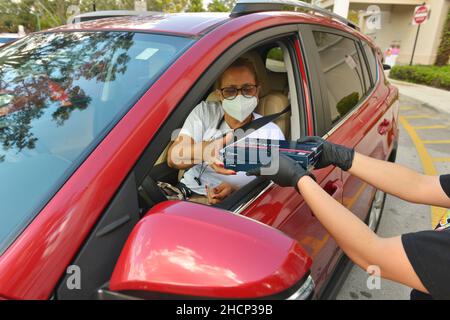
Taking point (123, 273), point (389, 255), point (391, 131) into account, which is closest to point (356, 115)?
point (391, 131)

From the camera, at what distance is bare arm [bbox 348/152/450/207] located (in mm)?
1510

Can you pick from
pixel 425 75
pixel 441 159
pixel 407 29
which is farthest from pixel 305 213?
pixel 407 29

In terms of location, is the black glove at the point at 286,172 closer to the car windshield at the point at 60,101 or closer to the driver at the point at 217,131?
the driver at the point at 217,131

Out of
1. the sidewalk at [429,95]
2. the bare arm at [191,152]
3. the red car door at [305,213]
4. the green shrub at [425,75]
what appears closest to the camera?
the red car door at [305,213]

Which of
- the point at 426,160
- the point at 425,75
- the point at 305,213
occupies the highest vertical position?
the point at 305,213

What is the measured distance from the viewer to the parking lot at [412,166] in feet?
8.25

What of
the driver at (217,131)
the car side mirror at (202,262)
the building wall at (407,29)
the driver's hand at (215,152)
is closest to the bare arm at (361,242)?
the car side mirror at (202,262)

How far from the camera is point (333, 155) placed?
1.56m

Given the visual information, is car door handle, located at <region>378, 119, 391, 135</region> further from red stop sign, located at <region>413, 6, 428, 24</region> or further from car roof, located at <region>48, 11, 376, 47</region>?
red stop sign, located at <region>413, 6, 428, 24</region>

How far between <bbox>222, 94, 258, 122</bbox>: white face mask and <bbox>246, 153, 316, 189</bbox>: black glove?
662mm

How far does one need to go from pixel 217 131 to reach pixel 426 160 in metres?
4.36

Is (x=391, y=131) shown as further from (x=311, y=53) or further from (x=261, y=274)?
(x=261, y=274)

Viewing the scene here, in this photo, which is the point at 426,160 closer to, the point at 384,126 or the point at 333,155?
the point at 384,126

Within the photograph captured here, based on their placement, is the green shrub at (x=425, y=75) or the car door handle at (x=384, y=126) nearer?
the car door handle at (x=384, y=126)
